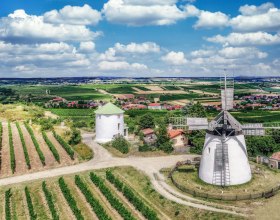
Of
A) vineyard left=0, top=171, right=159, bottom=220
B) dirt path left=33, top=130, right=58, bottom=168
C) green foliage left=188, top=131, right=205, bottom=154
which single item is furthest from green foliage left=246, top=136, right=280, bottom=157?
dirt path left=33, top=130, right=58, bottom=168

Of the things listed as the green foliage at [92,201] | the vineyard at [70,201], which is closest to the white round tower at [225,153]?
the vineyard at [70,201]

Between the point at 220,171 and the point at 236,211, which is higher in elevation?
the point at 220,171

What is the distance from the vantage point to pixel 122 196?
1508 inches

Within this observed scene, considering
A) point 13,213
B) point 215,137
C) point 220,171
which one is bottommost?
point 13,213

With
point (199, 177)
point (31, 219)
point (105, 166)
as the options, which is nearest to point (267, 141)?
point (199, 177)

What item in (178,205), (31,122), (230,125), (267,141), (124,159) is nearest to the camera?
(178,205)

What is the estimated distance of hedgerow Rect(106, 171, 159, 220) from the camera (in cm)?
3259

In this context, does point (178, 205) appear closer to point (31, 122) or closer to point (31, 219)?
point (31, 219)

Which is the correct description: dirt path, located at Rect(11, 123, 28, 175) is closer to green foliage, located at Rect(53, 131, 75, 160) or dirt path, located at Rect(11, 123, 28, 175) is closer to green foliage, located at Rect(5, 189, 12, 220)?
green foliage, located at Rect(53, 131, 75, 160)

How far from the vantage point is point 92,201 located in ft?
117

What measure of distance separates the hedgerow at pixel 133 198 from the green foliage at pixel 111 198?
1.18m

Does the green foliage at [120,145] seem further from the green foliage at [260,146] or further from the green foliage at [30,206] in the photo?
the green foliage at [260,146]

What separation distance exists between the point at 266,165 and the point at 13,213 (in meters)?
32.7

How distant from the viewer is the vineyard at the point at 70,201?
110 feet
